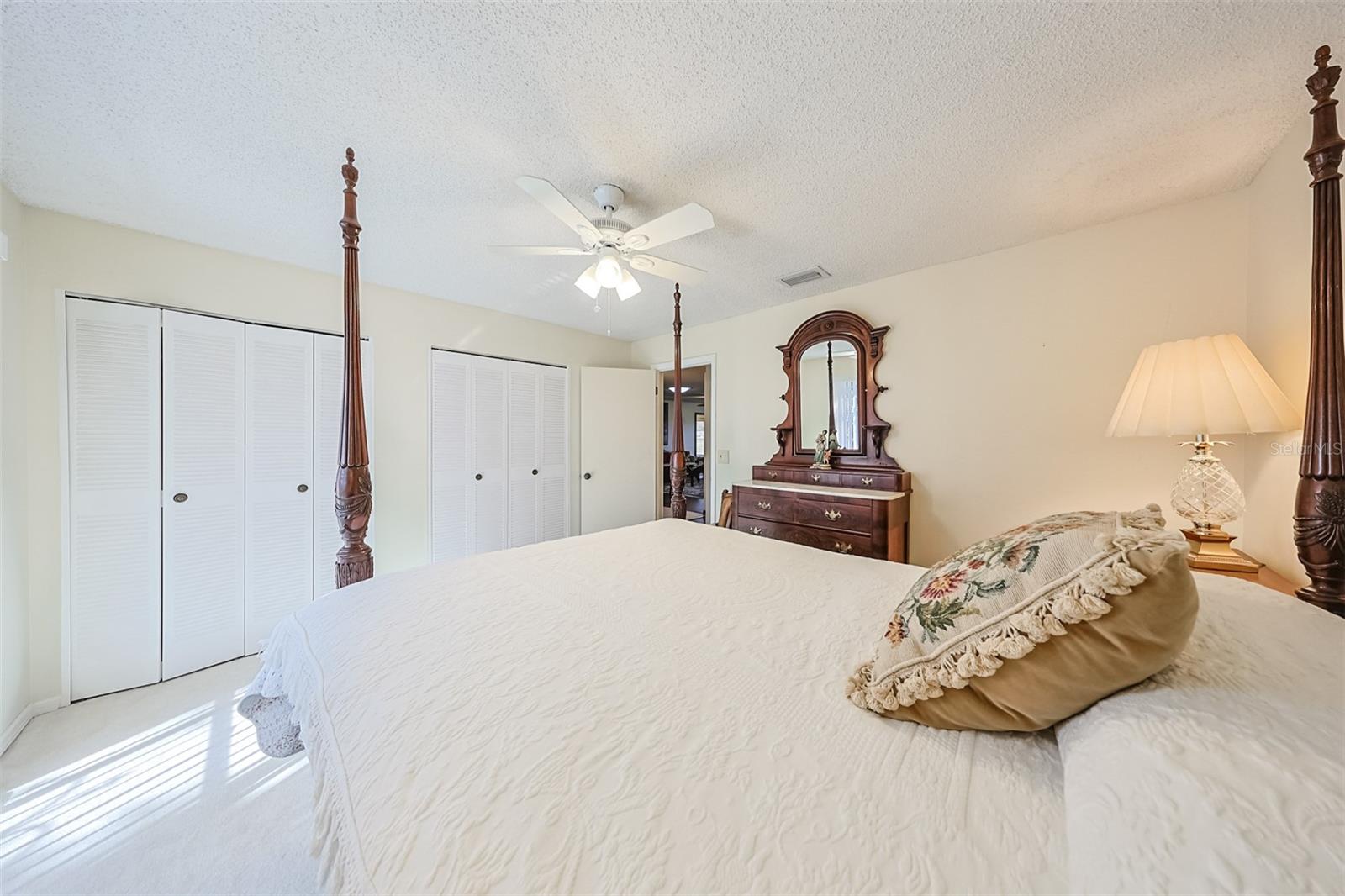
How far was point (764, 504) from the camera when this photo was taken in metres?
2.97

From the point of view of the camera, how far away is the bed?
395mm

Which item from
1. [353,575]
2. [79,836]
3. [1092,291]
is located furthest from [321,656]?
[1092,291]

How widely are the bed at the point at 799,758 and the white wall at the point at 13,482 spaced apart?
189 centimetres

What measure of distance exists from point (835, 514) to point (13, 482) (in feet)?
13.0

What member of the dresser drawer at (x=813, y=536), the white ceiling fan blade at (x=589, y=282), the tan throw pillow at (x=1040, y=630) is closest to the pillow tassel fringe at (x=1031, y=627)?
the tan throw pillow at (x=1040, y=630)

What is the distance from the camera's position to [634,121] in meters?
1.45

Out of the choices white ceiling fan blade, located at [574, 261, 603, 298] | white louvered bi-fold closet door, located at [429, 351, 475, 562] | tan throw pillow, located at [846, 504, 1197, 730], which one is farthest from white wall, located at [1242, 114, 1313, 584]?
white louvered bi-fold closet door, located at [429, 351, 475, 562]

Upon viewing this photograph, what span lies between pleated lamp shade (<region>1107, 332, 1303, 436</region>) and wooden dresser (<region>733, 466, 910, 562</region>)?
44.8 inches

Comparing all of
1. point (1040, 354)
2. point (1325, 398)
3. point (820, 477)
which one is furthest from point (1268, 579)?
point (820, 477)

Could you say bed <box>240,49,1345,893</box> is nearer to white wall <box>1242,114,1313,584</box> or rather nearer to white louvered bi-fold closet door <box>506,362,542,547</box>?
white wall <box>1242,114,1313,584</box>

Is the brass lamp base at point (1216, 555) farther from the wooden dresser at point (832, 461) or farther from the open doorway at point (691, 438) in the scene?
the open doorway at point (691, 438)

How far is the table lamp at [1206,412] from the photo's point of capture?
134 centimetres

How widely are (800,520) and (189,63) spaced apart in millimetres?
3164

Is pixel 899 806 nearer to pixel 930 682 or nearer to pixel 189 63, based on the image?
pixel 930 682
